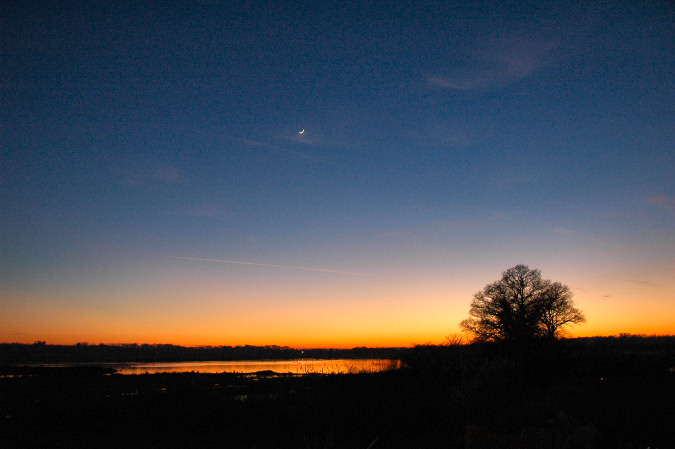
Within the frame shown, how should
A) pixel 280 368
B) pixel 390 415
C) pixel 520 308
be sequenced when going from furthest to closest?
pixel 280 368 < pixel 520 308 < pixel 390 415

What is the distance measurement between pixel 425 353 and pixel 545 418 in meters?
21.7

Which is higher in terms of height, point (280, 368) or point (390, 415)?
point (390, 415)

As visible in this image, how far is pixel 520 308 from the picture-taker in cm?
4191

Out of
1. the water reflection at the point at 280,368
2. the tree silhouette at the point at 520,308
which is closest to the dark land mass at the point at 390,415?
the water reflection at the point at 280,368

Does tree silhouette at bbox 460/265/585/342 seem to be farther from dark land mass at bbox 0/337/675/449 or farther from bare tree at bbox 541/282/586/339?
dark land mass at bbox 0/337/675/449

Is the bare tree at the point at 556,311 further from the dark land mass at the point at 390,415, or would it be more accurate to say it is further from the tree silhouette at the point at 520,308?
the dark land mass at the point at 390,415

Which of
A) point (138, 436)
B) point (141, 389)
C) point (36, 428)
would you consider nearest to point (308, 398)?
point (138, 436)

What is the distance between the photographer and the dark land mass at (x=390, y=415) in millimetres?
8648

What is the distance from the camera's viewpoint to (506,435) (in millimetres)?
7598

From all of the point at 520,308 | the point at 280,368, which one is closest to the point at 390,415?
the point at 520,308

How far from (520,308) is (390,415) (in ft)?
98.1

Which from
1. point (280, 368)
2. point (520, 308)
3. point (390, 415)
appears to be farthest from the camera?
point (280, 368)

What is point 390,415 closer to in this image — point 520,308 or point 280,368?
point 520,308

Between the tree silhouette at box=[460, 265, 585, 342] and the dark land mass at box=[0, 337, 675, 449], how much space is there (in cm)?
1494
